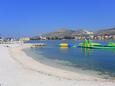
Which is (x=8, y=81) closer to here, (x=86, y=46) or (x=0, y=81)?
(x=0, y=81)

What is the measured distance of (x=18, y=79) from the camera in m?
14.5

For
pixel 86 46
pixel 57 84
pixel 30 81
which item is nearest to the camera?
pixel 57 84

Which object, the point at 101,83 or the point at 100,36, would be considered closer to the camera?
the point at 101,83

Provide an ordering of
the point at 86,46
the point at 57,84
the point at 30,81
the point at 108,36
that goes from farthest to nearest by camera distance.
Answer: the point at 108,36 < the point at 86,46 < the point at 30,81 < the point at 57,84

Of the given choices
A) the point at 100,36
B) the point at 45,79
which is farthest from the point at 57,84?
the point at 100,36

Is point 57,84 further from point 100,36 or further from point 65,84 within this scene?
point 100,36

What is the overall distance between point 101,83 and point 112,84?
0.60 m

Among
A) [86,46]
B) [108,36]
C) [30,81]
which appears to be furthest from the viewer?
[108,36]

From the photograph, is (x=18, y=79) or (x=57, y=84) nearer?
(x=57, y=84)

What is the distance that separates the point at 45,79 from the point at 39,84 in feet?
5.19

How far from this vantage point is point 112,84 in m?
13.1

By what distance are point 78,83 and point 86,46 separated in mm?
58719

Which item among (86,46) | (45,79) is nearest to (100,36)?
(86,46)

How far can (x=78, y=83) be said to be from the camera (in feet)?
44.1
